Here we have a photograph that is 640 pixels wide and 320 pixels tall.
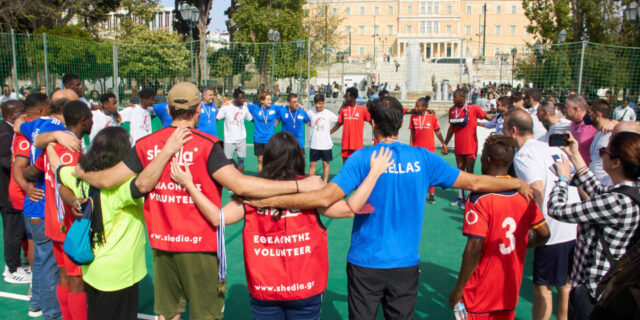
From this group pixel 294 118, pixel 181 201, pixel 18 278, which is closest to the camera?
pixel 181 201

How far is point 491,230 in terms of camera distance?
2.96 meters

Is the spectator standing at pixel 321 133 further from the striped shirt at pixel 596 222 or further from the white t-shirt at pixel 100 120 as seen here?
the striped shirt at pixel 596 222

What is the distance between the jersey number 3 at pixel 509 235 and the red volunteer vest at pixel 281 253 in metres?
1.28

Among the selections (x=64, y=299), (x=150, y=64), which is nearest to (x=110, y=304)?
(x=64, y=299)

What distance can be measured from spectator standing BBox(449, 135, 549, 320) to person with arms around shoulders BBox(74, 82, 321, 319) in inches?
61.4

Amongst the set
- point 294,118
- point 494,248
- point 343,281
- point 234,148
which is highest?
point 294,118

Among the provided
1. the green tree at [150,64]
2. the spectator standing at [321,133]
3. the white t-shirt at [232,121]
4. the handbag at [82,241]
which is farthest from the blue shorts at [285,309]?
the green tree at [150,64]

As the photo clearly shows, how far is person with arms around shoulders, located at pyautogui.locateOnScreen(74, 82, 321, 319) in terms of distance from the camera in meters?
2.87

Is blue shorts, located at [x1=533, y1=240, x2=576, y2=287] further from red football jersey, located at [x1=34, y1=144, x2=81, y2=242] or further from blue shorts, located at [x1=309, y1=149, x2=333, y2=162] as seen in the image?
blue shorts, located at [x1=309, y1=149, x2=333, y2=162]

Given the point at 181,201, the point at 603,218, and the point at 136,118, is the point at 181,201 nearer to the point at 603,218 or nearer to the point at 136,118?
the point at 603,218

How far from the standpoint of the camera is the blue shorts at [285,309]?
2680mm

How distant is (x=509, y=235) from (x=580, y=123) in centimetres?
437

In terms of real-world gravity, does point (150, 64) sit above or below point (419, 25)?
below

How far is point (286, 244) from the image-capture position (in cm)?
261
